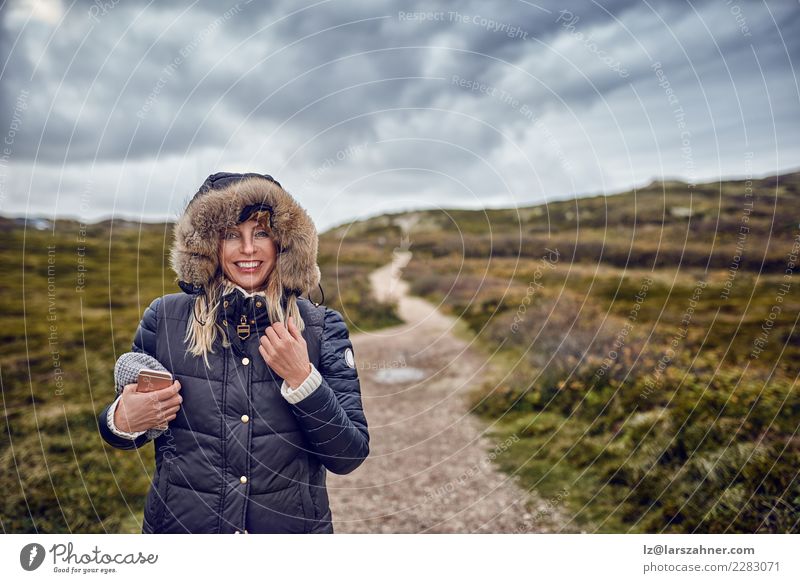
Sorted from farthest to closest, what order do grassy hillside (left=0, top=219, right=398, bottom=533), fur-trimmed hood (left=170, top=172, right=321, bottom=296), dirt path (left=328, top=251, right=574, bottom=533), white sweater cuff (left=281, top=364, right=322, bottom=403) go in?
dirt path (left=328, top=251, right=574, bottom=533) → grassy hillside (left=0, top=219, right=398, bottom=533) → fur-trimmed hood (left=170, top=172, right=321, bottom=296) → white sweater cuff (left=281, top=364, right=322, bottom=403)

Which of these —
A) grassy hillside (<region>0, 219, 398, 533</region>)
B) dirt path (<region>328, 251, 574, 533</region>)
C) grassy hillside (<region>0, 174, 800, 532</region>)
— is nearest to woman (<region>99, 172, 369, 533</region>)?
grassy hillside (<region>0, 219, 398, 533</region>)

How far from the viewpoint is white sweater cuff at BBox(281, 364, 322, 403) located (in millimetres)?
2551

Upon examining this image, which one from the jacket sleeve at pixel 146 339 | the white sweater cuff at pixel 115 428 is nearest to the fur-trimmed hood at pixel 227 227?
the jacket sleeve at pixel 146 339

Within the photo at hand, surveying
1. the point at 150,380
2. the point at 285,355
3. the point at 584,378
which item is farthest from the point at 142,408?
the point at 584,378

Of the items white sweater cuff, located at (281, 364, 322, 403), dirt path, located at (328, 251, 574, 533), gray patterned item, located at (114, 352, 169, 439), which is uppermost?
gray patterned item, located at (114, 352, 169, 439)

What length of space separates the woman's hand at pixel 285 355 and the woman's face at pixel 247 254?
38 centimetres

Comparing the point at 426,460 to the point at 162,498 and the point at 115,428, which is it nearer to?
the point at 162,498

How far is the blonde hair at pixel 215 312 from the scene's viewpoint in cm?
277

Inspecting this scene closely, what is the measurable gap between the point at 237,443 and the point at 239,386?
279 millimetres

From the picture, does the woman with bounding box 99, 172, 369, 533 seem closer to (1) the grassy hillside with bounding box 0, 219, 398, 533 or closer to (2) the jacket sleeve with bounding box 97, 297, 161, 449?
(2) the jacket sleeve with bounding box 97, 297, 161, 449

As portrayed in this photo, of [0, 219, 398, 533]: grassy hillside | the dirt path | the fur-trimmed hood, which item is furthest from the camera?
the dirt path

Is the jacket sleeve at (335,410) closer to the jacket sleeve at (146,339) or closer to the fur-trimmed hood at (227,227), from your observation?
the fur-trimmed hood at (227,227)

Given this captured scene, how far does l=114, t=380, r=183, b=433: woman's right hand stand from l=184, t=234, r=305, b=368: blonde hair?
24cm
